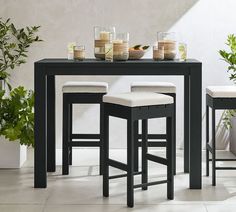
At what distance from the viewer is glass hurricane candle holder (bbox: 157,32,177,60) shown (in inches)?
193

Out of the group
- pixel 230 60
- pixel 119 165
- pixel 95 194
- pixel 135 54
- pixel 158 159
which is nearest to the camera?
pixel 119 165

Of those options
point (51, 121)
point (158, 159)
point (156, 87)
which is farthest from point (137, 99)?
point (51, 121)

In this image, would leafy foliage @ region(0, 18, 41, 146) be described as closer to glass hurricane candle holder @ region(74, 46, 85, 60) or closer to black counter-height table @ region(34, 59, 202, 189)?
black counter-height table @ region(34, 59, 202, 189)

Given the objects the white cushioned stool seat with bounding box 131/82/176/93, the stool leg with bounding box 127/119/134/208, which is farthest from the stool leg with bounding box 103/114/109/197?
the white cushioned stool seat with bounding box 131/82/176/93

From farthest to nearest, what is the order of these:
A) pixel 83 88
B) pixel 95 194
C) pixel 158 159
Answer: pixel 83 88
pixel 95 194
pixel 158 159

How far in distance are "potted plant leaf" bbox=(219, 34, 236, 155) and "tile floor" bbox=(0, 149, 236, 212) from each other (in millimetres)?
874

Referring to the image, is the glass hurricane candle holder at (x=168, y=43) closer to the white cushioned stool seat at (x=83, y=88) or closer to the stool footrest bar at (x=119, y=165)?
the white cushioned stool seat at (x=83, y=88)

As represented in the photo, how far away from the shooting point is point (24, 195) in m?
4.68

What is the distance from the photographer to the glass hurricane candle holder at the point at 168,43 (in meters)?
4.91

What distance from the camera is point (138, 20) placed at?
6512 mm

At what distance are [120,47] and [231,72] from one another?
201cm

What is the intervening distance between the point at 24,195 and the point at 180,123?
232 cm

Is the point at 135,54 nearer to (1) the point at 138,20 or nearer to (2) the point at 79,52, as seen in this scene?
(2) the point at 79,52

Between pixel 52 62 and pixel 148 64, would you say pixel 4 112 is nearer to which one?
pixel 52 62
